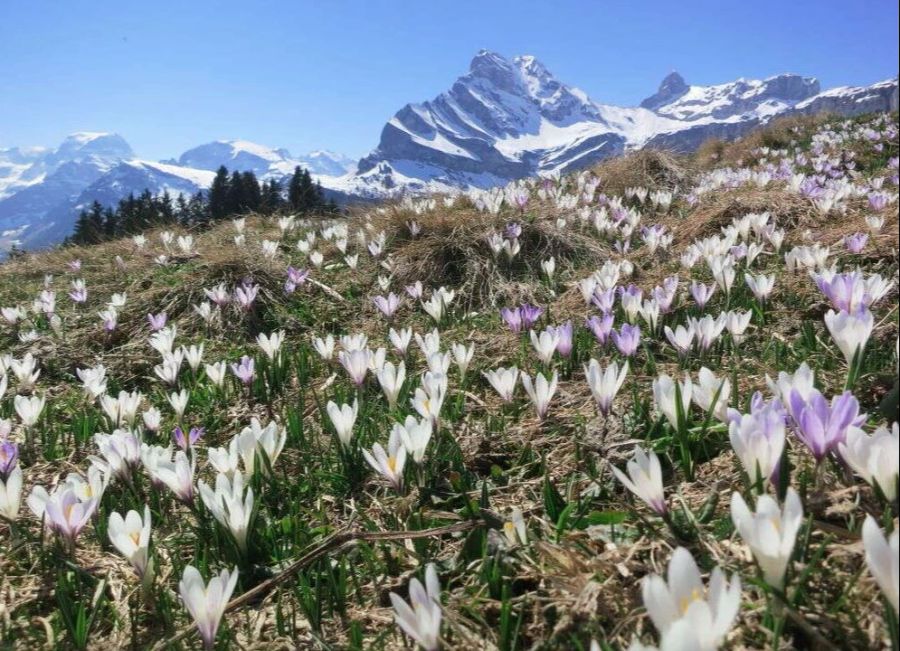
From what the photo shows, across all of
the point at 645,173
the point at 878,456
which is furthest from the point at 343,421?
the point at 645,173

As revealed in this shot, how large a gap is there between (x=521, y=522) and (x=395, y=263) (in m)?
3.90

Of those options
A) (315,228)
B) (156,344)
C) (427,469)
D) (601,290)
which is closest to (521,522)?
(427,469)

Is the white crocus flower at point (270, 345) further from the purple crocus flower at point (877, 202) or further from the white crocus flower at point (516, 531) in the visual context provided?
the purple crocus flower at point (877, 202)

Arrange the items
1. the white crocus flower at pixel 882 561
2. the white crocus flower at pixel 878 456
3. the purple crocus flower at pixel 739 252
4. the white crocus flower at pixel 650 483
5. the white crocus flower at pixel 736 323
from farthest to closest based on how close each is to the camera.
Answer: the purple crocus flower at pixel 739 252
the white crocus flower at pixel 736 323
the white crocus flower at pixel 650 483
the white crocus flower at pixel 878 456
the white crocus flower at pixel 882 561

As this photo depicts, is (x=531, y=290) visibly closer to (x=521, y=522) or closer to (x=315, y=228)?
(x=521, y=522)

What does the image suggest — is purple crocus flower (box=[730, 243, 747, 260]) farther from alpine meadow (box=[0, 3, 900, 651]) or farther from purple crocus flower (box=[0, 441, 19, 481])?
purple crocus flower (box=[0, 441, 19, 481])

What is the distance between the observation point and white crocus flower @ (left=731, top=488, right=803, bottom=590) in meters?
0.98

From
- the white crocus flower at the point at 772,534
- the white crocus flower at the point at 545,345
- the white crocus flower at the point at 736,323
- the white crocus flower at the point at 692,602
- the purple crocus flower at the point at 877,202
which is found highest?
the purple crocus flower at the point at 877,202

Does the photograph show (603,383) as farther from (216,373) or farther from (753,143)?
(753,143)

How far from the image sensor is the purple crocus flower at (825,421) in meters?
1.25

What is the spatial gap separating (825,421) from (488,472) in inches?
44.9

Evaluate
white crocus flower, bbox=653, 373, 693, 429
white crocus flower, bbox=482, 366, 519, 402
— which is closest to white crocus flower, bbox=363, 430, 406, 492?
white crocus flower, bbox=482, 366, 519, 402

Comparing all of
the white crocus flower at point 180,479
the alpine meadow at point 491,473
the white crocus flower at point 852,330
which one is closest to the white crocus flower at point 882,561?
the alpine meadow at point 491,473

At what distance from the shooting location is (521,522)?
59.2 inches
